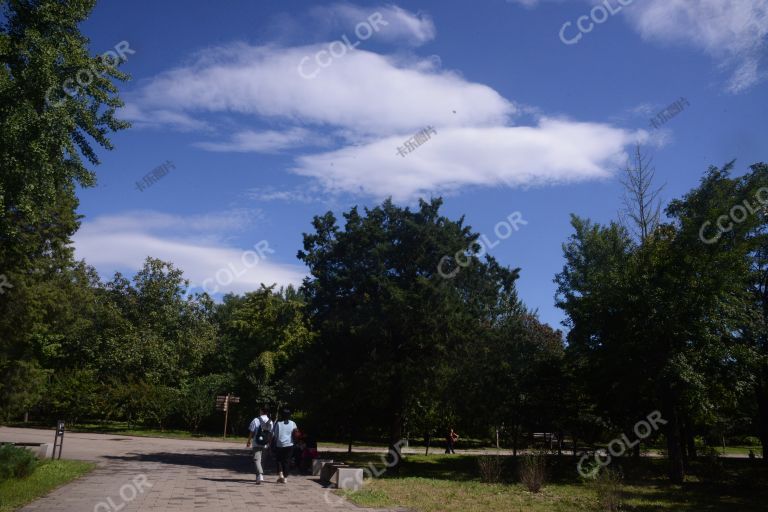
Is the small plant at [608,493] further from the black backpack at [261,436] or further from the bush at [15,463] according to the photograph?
the bush at [15,463]

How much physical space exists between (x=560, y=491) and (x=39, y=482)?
1293 centimetres

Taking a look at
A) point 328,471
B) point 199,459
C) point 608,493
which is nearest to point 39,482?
point 328,471

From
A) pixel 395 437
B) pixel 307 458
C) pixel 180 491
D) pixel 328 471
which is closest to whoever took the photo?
pixel 180 491

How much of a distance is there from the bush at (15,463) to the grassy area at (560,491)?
711 cm

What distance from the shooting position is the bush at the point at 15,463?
11.8 meters

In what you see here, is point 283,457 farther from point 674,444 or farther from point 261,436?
point 674,444

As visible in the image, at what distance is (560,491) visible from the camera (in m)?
16.0

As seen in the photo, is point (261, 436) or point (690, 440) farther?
point (690, 440)

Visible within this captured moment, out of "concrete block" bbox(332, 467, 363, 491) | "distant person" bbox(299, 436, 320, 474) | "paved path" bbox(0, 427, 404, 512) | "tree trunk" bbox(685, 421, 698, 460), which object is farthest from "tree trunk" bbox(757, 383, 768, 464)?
"paved path" bbox(0, 427, 404, 512)

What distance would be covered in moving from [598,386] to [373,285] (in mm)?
9343

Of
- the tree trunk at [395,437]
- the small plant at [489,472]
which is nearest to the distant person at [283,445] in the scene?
the small plant at [489,472]

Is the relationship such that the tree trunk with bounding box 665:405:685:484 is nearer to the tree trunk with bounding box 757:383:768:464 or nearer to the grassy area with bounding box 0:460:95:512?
the tree trunk with bounding box 757:383:768:464

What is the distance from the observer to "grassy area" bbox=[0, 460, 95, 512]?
33.4 feet

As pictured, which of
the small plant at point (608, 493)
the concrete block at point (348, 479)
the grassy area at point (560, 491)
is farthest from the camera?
the concrete block at point (348, 479)
